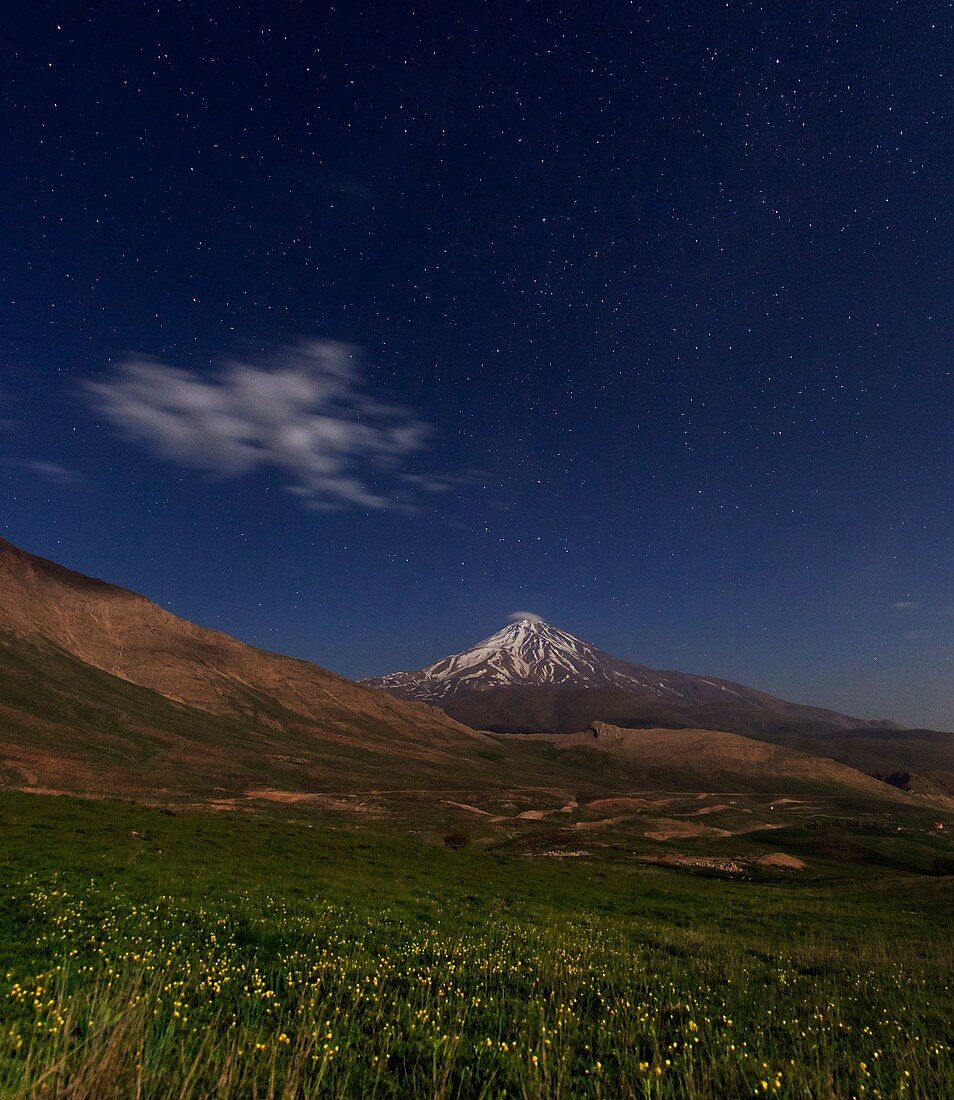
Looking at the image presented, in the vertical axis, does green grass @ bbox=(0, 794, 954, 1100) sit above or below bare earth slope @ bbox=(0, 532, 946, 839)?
above

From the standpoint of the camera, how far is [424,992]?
1049cm

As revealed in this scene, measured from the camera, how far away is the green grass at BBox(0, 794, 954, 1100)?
6.84 metres

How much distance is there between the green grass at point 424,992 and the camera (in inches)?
269

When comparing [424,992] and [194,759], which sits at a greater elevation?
[424,992]

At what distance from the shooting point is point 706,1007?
1052cm

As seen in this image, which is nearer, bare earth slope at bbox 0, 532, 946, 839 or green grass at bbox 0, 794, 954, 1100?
green grass at bbox 0, 794, 954, 1100

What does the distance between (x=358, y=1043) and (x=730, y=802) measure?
582ft

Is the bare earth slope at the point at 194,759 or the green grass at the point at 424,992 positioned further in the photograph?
the bare earth slope at the point at 194,759

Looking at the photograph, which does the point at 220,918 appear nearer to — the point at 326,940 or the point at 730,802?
the point at 326,940

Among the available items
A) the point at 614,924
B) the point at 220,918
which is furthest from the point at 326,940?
the point at 614,924

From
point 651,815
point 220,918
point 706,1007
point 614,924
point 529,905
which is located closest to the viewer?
point 706,1007

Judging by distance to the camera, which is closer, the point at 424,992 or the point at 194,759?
the point at 424,992

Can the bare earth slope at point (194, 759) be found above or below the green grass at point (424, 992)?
below

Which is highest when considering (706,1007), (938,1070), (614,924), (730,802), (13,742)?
(938,1070)
